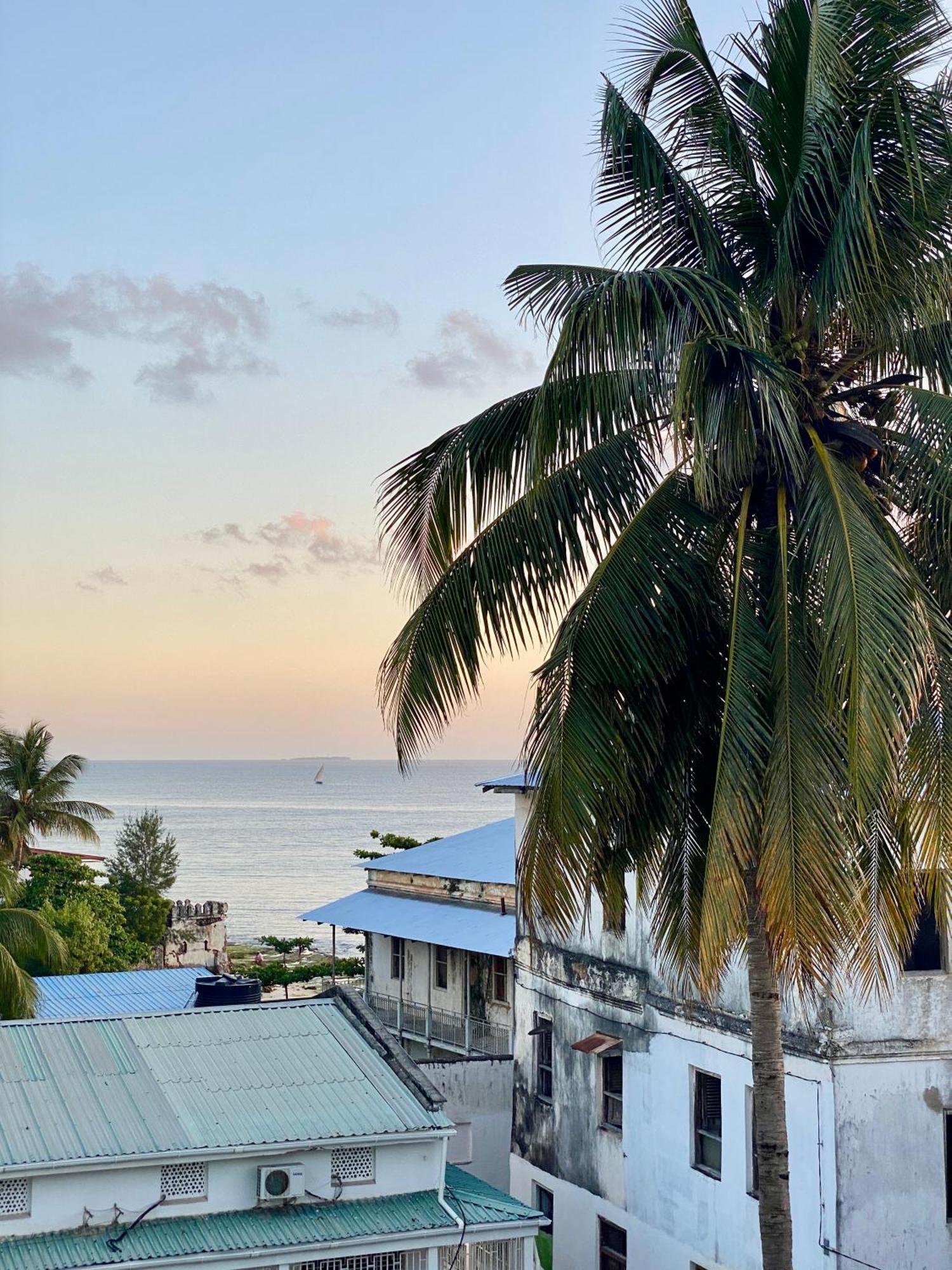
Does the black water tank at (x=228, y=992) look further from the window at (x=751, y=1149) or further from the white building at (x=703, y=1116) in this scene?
the window at (x=751, y=1149)

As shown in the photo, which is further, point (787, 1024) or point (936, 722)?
point (787, 1024)

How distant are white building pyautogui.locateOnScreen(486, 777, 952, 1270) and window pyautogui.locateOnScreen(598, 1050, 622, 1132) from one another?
3 centimetres

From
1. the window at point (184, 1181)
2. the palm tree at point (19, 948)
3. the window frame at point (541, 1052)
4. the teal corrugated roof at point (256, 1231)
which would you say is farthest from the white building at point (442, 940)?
the window at point (184, 1181)

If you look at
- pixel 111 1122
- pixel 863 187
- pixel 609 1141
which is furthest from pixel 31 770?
pixel 863 187

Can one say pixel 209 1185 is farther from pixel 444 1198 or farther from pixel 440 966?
pixel 440 966

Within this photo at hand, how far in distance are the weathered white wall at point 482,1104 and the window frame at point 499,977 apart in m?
4.55

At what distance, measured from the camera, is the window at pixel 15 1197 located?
537 inches

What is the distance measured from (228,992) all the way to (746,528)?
14.0 metres

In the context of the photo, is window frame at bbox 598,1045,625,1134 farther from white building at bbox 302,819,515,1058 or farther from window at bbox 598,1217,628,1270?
white building at bbox 302,819,515,1058

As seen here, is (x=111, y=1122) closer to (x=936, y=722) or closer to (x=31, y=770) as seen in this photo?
(x=936, y=722)

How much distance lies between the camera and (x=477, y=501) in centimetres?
1173

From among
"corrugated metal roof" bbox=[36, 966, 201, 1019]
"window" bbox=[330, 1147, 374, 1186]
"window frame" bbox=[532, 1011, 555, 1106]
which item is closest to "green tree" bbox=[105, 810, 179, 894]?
"corrugated metal roof" bbox=[36, 966, 201, 1019]

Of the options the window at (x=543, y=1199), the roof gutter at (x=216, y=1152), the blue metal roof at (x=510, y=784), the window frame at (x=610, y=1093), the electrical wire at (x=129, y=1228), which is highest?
the blue metal roof at (x=510, y=784)

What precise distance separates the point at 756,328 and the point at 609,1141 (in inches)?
628
